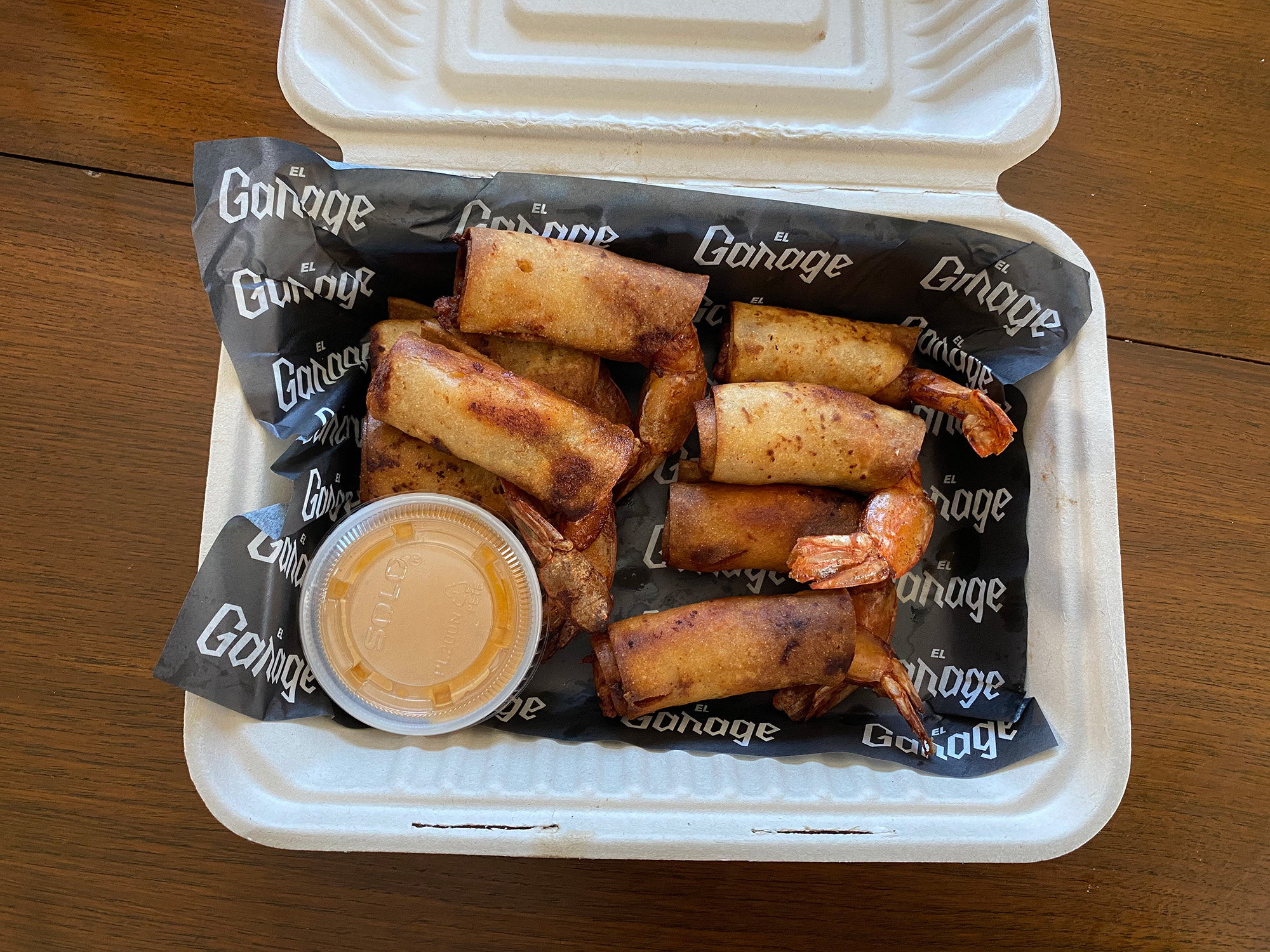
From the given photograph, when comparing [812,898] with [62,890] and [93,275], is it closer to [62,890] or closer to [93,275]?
[62,890]

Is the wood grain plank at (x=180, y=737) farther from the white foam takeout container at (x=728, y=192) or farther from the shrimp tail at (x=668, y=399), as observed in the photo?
the shrimp tail at (x=668, y=399)

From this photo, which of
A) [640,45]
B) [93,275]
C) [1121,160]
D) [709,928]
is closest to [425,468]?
[93,275]

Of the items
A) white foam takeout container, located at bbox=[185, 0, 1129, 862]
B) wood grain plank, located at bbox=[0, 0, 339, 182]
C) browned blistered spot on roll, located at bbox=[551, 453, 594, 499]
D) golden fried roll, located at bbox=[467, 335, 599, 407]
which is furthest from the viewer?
wood grain plank, located at bbox=[0, 0, 339, 182]

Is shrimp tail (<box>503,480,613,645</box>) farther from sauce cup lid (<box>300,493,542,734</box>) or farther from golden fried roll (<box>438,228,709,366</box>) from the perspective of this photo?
golden fried roll (<box>438,228,709,366</box>)

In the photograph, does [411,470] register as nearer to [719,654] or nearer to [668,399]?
[668,399]

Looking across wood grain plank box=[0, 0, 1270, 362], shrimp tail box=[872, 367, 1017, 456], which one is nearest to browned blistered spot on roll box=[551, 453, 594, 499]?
shrimp tail box=[872, 367, 1017, 456]

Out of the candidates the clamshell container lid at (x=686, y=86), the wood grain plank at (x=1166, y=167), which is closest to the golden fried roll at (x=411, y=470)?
the clamshell container lid at (x=686, y=86)
